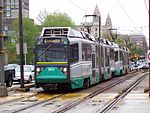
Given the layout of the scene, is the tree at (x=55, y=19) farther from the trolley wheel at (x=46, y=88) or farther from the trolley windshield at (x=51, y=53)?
the trolley windshield at (x=51, y=53)

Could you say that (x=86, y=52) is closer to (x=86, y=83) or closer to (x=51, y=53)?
(x=86, y=83)

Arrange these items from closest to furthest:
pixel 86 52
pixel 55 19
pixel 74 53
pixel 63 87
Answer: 1. pixel 74 53
2. pixel 63 87
3. pixel 86 52
4. pixel 55 19

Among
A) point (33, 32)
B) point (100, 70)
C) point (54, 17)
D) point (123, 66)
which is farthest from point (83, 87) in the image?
point (54, 17)

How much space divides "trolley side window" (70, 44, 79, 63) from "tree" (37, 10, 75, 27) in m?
65.5

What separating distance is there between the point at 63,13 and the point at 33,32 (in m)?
12.6

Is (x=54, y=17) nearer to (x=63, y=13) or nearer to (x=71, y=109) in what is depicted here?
(x=63, y=13)

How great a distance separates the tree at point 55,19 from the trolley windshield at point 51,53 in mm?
66217

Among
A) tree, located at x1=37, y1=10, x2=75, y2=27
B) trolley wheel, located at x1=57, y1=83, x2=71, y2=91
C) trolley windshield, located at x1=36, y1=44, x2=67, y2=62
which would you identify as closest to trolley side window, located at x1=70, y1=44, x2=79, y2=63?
trolley windshield, located at x1=36, y1=44, x2=67, y2=62

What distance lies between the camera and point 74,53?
2547cm

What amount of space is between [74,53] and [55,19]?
226 feet

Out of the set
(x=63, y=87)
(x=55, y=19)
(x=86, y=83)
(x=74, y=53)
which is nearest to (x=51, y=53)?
(x=74, y=53)

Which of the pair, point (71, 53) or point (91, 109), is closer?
point (91, 109)

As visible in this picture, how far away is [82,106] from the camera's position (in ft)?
58.9

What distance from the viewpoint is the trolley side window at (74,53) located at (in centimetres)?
2506
